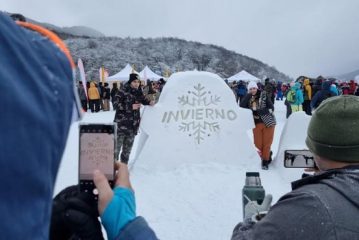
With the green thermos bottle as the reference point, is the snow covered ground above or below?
below

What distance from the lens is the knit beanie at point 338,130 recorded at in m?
1.38

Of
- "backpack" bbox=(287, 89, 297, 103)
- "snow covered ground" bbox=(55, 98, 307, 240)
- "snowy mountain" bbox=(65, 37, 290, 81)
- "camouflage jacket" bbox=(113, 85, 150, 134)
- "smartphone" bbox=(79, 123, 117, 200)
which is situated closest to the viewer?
"smartphone" bbox=(79, 123, 117, 200)

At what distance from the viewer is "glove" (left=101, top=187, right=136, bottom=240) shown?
97cm

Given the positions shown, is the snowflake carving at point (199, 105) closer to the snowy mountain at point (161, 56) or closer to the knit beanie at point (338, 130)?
the knit beanie at point (338, 130)

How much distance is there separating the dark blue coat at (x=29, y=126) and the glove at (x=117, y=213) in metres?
0.43

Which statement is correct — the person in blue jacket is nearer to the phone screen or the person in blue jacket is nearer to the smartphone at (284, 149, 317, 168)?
the phone screen

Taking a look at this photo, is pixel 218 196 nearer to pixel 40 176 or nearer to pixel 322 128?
pixel 322 128

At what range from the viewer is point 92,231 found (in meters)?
1.01

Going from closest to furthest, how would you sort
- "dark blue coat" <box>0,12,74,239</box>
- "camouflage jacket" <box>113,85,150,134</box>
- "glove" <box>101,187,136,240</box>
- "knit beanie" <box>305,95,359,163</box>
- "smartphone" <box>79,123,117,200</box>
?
"dark blue coat" <box>0,12,74,239</box>
"glove" <box>101,187,136,240</box>
"smartphone" <box>79,123,117,200</box>
"knit beanie" <box>305,95,359,163</box>
"camouflage jacket" <box>113,85,150,134</box>

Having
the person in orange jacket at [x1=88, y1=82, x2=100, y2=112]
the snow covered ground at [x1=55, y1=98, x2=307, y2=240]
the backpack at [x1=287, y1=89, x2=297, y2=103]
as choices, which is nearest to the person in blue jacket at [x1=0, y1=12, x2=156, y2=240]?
the snow covered ground at [x1=55, y1=98, x2=307, y2=240]

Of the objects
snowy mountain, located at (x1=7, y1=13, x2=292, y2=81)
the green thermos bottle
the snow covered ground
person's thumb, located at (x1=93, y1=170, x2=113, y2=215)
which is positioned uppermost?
snowy mountain, located at (x1=7, y1=13, x2=292, y2=81)

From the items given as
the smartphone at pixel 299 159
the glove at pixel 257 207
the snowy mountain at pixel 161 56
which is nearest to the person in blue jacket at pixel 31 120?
the glove at pixel 257 207

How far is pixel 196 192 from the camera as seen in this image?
208 inches

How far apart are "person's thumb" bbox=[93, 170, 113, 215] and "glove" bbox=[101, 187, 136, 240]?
0.01 metres
